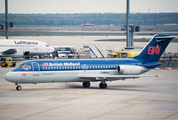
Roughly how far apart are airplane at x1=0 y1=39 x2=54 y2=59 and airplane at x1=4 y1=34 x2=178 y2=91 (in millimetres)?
39185

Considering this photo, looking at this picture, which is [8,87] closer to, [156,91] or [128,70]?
[128,70]

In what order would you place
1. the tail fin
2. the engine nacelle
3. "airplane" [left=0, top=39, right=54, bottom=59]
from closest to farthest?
the engine nacelle
the tail fin
"airplane" [left=0, top=39, right=54, bottom=59]

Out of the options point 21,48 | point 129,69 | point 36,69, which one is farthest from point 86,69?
point 21,48

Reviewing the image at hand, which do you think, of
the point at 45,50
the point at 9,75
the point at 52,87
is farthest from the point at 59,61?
the point at 45,50

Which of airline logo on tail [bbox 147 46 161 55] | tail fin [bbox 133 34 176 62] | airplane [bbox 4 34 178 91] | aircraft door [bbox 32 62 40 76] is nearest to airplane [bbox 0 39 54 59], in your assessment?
airplane [bbox 4 34 178 91]

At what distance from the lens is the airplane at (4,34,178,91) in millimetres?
30422

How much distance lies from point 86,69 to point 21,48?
41827 mm

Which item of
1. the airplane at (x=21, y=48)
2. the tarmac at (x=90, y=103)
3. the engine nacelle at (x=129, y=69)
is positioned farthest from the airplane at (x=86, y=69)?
the airplane at (x=21, y=48)

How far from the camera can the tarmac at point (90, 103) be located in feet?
→ 65.4

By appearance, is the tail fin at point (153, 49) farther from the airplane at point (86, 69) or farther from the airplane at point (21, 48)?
the airplane at point (21, 48)

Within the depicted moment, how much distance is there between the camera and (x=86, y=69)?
3244 cm

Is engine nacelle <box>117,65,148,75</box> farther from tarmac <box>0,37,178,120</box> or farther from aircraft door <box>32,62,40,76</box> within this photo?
aircraft door <box>32,62,40,76</box>

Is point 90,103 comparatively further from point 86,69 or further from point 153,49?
point 153,49

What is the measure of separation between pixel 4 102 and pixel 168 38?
780 inches
